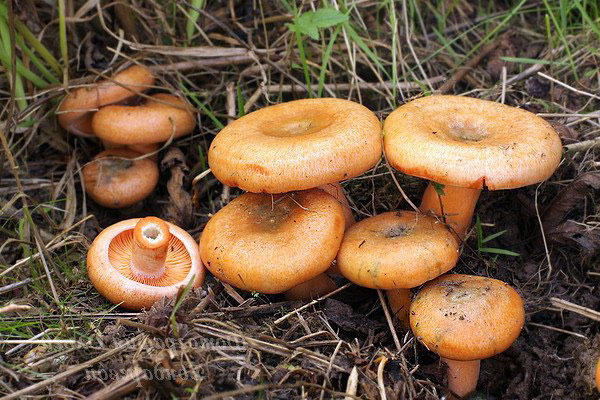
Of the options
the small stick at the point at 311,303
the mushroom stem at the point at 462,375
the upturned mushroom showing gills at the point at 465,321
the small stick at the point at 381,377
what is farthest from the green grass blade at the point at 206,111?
the mushroom stem at the point at 462,375

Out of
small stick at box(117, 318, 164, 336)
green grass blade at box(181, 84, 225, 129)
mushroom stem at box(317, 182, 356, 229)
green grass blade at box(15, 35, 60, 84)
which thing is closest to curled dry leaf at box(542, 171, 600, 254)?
mushroom stem at box(317, 182, 356, 229)

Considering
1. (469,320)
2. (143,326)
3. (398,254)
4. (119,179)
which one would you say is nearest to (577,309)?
(469,320)

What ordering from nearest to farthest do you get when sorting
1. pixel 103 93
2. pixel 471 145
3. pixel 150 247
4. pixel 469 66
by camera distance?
pixel 471 145 → pixel 150 247 → pixel 103 93 → pixel 469 66

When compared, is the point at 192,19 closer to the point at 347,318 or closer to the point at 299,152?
the point at 299,152

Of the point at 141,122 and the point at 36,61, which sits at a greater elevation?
the point at 36,61

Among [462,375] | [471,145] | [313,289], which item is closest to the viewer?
[471,145]

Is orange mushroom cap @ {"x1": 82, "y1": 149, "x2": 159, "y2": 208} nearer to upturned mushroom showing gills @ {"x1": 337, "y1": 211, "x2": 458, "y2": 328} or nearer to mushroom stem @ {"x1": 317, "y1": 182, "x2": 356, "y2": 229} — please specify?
mushroom stem @ {"x1": 317, "y1": 182, "x2": 356, "y2": 229}

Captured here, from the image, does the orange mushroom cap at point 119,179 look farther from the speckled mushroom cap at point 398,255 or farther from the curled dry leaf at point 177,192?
the speckled mushroom cap at point 398,255
